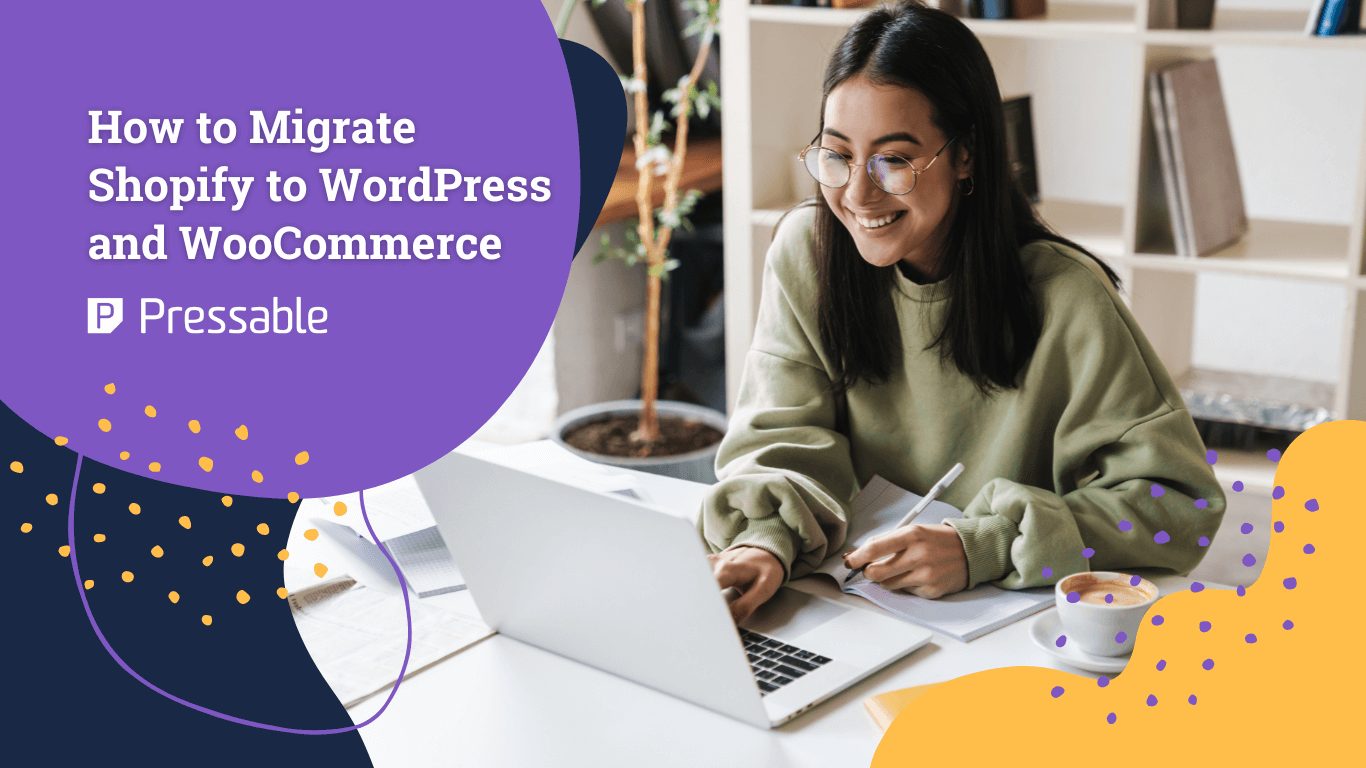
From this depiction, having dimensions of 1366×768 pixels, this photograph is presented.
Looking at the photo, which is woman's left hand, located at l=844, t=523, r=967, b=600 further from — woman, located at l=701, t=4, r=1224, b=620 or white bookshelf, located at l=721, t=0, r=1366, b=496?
white bookshelf, located at l=721, t=0, r=1366, b=496

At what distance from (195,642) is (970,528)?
725 mm

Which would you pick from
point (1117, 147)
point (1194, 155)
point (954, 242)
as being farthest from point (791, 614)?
point (1117, 147)

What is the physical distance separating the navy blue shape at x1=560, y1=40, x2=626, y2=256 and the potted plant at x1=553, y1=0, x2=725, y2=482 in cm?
124

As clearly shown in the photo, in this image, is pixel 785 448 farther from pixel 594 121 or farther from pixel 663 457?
pixel 663 457

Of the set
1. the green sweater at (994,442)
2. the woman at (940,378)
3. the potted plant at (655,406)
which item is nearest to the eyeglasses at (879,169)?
the woman at (940,378)

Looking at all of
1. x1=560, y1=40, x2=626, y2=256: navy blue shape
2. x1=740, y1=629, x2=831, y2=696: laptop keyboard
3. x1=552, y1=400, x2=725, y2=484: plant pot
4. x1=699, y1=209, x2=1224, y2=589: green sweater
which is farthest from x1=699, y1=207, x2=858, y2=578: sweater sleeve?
x1=552, y1=400, x2=725, y2=484: plant pot

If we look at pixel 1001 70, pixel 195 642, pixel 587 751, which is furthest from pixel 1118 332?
pixel 1001 70

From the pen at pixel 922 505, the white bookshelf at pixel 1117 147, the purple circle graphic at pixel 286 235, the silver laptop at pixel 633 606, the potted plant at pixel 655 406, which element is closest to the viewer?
the silver laptop at pixel 633 606

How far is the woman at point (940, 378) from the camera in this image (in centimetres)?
148

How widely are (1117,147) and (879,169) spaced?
1.99 meters

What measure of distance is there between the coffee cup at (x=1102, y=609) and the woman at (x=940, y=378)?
8 centimetres

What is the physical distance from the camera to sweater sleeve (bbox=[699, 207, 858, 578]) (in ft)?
4.91

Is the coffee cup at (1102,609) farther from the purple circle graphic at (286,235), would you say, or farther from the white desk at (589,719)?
the purple circle graphic at (286,235)

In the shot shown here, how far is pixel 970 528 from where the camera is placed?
1468mm
